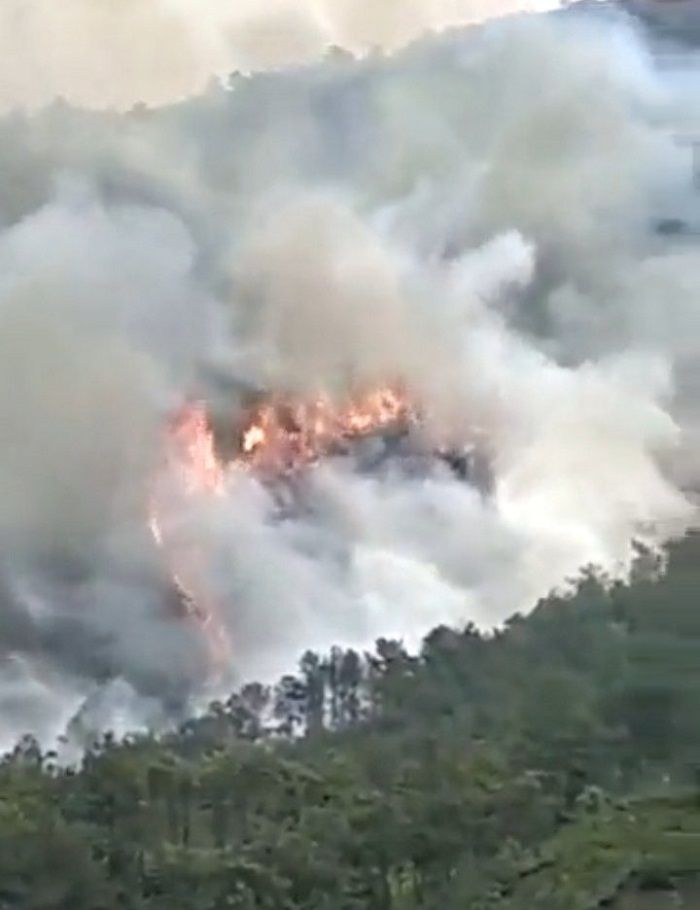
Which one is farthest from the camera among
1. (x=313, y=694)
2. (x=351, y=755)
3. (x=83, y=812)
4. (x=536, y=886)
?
(x=313, y=694)

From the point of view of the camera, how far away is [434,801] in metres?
Answer: 36.0

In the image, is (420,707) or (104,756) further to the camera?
(420,707)

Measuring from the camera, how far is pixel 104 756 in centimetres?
4300

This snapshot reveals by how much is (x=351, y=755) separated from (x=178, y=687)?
498ft

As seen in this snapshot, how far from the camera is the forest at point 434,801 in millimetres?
31906

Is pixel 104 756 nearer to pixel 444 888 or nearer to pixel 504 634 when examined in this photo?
pixel 444 888

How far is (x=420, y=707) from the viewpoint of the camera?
57.6m

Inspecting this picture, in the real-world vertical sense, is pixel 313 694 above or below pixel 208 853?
above

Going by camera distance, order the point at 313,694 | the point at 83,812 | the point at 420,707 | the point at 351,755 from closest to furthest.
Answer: the point at 83,812 → the point at 351,755 → the point at 420,707 → the point at 313,694

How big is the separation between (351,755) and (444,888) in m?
15.7

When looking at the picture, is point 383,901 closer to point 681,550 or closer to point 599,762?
point 599,762

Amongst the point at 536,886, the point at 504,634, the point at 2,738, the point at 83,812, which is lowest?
the point at 536,886

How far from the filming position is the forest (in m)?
31.9

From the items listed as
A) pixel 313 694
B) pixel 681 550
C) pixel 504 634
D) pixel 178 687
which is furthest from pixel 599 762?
pixel 178 687
